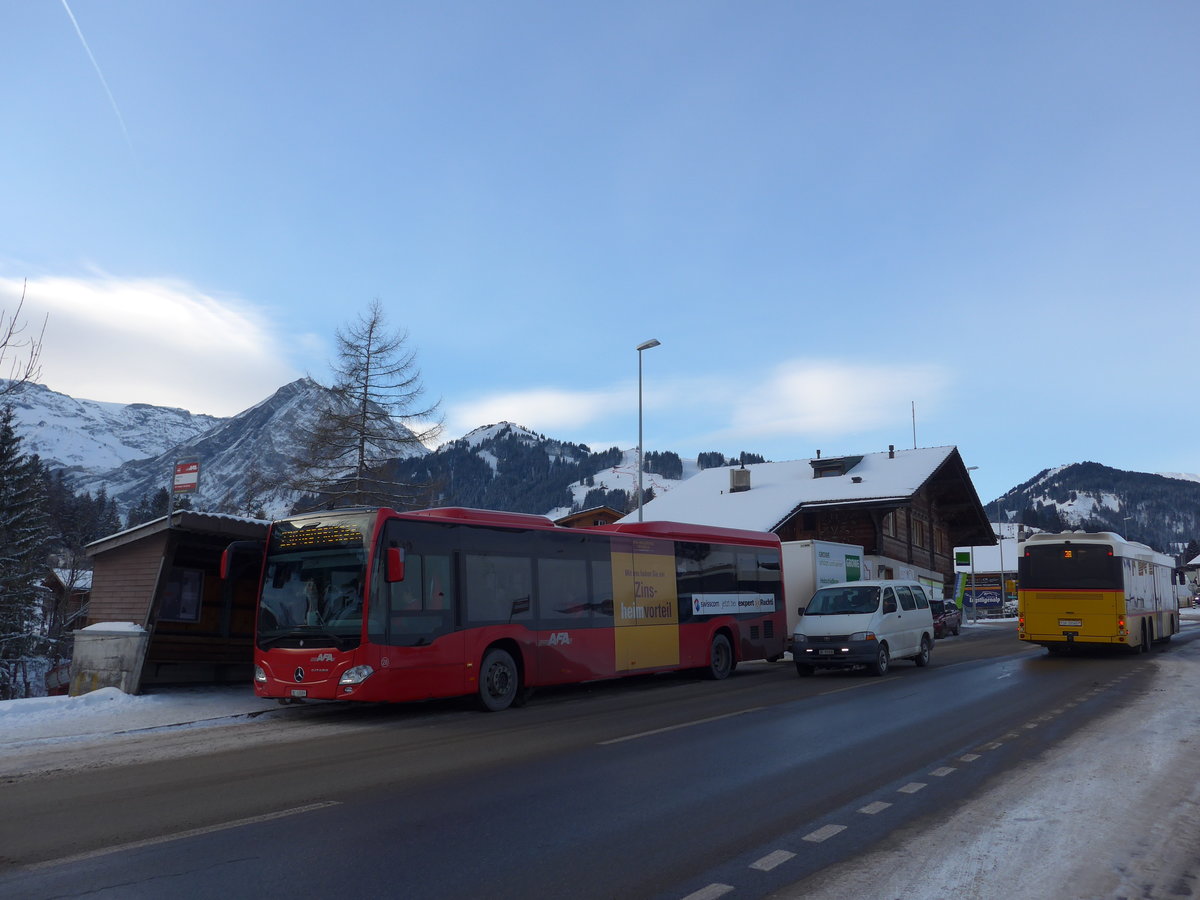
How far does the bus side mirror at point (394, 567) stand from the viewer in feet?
38.3

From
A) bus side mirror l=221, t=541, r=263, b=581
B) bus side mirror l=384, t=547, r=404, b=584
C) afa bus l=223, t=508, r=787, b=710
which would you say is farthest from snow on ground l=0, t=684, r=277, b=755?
bus side mirror l=384, t=547, r=404, b=584

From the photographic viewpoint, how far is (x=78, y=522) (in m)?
65.4

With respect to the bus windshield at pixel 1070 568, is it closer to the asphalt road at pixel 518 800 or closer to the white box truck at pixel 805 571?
the white box truck at pixel 805 571

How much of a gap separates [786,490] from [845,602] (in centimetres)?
2641

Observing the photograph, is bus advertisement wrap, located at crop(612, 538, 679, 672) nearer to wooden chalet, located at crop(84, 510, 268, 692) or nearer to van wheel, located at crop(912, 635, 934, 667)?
van wheel, located at crop(912, 635, 934, 667)

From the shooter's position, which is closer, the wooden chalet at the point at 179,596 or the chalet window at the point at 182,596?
the wooden chalet at the point at 179,596

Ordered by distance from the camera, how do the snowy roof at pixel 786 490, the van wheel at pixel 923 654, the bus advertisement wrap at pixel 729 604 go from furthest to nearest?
the snowy roof at pixel 786 490, the van wheel at pixel 923 654, the bus advertisement wrap at pixel 729 604

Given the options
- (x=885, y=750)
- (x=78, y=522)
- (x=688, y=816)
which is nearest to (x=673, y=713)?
(x=885, y=750)

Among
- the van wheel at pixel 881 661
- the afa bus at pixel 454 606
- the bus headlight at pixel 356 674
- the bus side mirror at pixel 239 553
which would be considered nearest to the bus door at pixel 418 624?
the afa bus at pixel 454 606

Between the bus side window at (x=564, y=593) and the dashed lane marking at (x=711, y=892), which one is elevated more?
the bus side window at (x=564, y=593)

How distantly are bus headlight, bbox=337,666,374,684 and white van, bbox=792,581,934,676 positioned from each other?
32.3ft

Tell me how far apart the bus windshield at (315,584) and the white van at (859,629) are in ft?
32.9

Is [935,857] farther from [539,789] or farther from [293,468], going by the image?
[293,468]

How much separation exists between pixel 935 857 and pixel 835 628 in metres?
12.8
